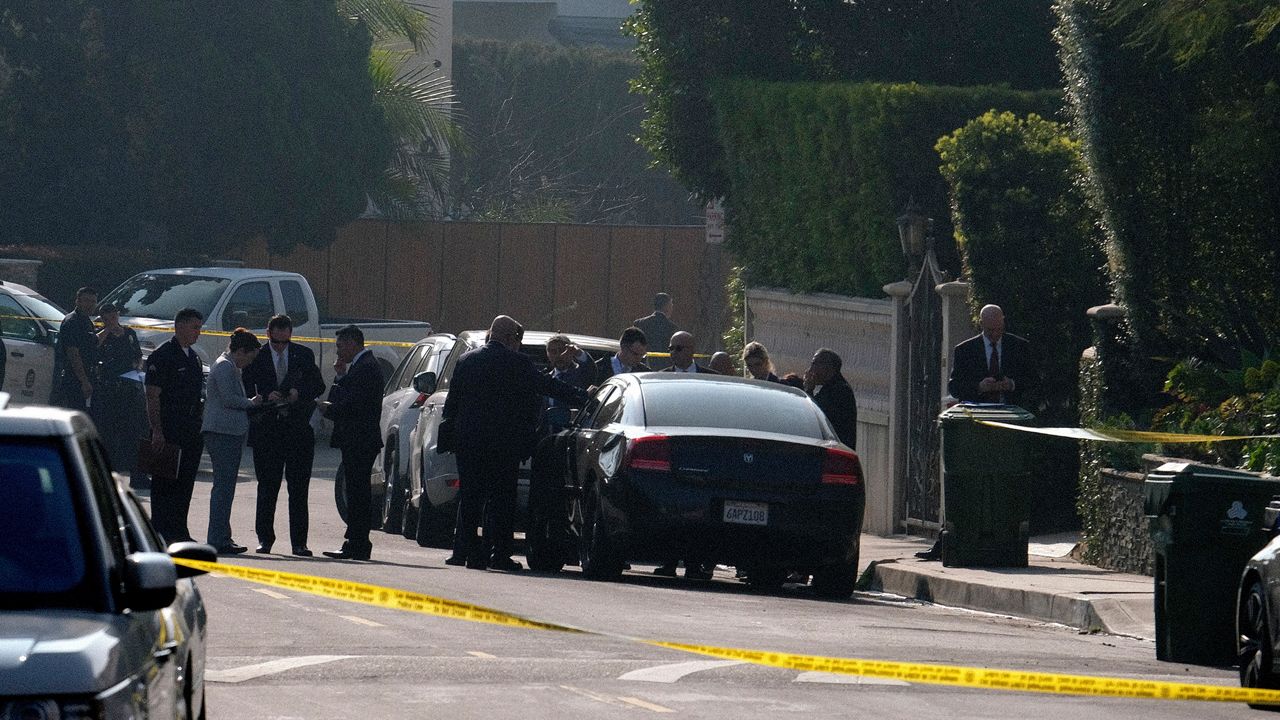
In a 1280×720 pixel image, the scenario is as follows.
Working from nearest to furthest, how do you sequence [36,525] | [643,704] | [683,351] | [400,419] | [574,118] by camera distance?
[36,525]
[643,704]
[683,351]
[400,419]
[574,118]

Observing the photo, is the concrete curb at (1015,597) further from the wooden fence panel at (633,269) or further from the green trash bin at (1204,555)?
the wooden fence panel at (633,269)

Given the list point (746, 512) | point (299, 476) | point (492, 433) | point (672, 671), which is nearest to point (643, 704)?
point (672, 671)

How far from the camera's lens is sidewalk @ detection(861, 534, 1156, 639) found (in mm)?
13664

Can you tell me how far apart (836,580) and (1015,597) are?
1.20 m

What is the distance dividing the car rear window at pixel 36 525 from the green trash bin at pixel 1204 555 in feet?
23.2

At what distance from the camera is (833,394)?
17.8 metres

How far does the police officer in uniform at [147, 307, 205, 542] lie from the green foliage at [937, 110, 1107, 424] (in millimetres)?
6333

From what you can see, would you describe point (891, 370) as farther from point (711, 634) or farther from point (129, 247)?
point (129, 247)

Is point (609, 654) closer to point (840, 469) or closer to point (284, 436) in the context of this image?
point (840, 469)

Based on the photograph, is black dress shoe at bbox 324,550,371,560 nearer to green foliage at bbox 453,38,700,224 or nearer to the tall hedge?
the tall hedge

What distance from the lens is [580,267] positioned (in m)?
40.4

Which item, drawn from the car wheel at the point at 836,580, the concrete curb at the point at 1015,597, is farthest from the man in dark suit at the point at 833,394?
the car wheel at the point at 836,580

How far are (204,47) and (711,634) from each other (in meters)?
24.9

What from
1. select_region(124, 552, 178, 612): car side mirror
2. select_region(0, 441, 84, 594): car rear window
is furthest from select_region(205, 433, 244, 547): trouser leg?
select_region(124, 552, 178, 612): car side mirror
